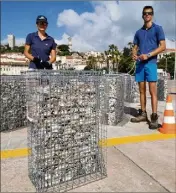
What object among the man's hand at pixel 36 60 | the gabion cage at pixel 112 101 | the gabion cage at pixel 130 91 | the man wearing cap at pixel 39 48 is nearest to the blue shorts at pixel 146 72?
the gabion cage at pixel 112 101

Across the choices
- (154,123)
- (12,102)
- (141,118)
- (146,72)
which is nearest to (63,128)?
(12,102)

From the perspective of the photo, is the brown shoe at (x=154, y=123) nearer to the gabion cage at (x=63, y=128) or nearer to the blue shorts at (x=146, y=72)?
the blue shorts at (x=146, y=72)

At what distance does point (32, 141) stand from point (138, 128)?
2959 mm

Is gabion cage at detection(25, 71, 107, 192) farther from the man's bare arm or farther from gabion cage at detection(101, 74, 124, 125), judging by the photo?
the man's bare arm

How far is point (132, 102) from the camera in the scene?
9.61 meters

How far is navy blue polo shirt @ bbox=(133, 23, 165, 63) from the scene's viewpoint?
5449 mm

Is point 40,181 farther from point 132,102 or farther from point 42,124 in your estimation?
point 132,102

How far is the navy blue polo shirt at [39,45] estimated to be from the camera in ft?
15.7

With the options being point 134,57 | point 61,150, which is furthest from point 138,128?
point 61,150

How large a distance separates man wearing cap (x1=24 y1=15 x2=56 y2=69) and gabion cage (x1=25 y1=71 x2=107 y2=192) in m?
1.79

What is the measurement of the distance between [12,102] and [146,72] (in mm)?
2485

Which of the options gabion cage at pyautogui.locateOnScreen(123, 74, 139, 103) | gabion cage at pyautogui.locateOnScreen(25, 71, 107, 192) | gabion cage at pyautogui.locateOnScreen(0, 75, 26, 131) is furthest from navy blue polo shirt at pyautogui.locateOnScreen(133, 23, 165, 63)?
gabion cage at pyautogui.locateOnScreen(123, 74, 139, 103)

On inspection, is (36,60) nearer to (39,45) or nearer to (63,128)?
(39,45)

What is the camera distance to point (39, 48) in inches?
189
